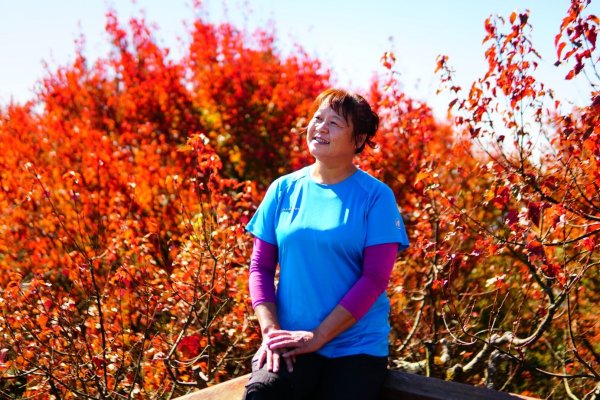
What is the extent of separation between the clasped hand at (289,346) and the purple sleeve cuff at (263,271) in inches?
9.7

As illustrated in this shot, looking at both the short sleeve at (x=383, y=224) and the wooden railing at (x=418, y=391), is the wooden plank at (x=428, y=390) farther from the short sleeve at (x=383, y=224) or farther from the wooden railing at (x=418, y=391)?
the short sleeve at (x=383, y=224)

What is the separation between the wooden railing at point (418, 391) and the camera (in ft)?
8.69

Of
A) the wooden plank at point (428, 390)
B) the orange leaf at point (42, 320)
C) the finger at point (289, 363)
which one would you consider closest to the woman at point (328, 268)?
the finger at point (289, 363)

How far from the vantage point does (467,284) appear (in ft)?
20.7

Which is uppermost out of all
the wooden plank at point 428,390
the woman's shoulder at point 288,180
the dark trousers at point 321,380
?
the woman's shoulder at point 288,180

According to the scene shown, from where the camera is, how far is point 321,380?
2.64 metres

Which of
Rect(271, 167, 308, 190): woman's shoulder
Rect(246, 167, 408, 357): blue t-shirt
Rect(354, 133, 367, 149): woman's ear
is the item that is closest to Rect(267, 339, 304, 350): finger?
Rect(246, 167, 408, 357): blue t-shirt

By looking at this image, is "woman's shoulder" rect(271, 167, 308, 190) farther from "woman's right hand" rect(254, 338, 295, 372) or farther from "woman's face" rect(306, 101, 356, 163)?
"woman's right hand" rect(254, 338, 295, 372)

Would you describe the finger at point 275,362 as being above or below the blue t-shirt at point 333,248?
below

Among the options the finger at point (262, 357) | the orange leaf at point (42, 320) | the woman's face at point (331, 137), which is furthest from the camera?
the orange leaf at point (42, 320)

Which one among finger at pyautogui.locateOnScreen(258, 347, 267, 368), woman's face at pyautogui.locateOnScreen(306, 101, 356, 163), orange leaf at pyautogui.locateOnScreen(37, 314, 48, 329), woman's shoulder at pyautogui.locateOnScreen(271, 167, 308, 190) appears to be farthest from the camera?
orange leaf at pyautogui.locateOnScreen(37, 314, 48, 329)

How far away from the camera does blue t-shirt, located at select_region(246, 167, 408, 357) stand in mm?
2666

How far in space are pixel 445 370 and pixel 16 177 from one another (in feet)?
20.8

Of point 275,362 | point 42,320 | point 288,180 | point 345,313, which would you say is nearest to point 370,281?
point 345,313
